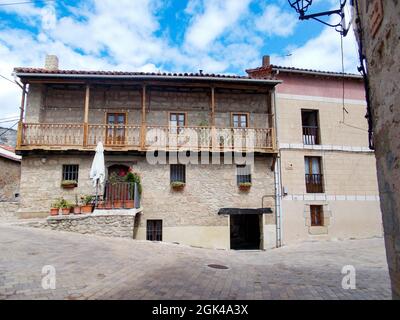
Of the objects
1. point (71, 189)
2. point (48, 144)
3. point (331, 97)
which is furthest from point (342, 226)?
point (48, 144)

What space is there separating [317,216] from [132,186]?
883 centimetres

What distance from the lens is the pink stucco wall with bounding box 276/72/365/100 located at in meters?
14.0

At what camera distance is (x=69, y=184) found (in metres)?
12.0

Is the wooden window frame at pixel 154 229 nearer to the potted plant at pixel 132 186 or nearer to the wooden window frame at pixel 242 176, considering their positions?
the potted plant at pixel 132 186

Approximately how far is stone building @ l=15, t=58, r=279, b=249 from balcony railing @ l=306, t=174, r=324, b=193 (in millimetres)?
1937

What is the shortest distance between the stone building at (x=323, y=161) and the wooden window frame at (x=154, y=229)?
553 centimetres

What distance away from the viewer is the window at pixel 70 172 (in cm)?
1231

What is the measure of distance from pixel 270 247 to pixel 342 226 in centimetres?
382

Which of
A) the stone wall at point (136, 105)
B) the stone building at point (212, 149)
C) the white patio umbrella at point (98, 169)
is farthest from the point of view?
the stone wall at point (136, 105)

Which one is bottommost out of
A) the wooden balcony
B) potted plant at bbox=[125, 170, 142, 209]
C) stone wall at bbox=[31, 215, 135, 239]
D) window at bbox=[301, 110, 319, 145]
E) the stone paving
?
the stone paving

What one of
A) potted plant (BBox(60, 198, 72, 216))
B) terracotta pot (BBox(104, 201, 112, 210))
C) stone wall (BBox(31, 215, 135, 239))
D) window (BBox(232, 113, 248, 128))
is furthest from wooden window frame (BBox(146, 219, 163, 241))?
window (BBox(232, 113, 248, 128))

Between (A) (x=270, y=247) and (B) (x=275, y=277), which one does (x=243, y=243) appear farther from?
(B) (x=275, y=277)

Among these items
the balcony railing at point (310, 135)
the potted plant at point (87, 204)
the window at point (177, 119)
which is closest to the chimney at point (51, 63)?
the window at point (177, 119)

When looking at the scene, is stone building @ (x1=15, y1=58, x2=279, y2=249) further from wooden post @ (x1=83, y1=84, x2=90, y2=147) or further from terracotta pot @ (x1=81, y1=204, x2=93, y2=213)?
terracotta pot @ (x1=81, y1=204, x2=93, y2=213)
